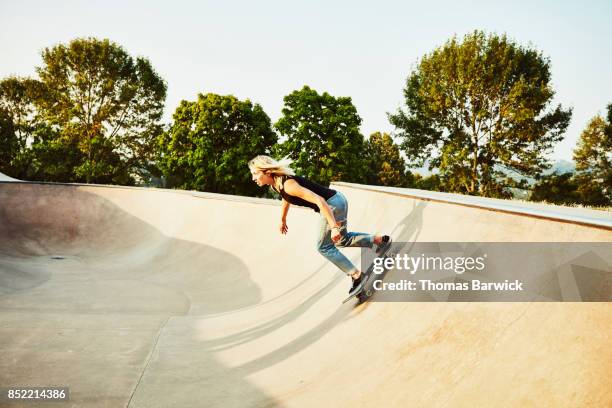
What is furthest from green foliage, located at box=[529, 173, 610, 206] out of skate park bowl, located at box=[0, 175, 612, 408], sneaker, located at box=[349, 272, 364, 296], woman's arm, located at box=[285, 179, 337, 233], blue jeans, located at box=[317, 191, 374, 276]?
woman's arm, located at box=[285, 179, 337, 233]

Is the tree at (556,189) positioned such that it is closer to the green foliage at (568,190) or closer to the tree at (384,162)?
the green foliage at (568,190)

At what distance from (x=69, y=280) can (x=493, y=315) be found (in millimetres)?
8843

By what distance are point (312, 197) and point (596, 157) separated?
3820cm

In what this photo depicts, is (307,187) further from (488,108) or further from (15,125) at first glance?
(15,125)

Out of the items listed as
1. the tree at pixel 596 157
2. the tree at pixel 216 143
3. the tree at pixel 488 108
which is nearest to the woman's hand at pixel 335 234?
the tree at pixel 488 108

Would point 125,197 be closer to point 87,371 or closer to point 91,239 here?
point 91,239

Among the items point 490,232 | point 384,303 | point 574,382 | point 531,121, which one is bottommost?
point 384,303

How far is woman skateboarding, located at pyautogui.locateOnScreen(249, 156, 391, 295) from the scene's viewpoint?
3719 mm

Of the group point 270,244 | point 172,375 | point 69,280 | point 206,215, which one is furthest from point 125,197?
point 172,375

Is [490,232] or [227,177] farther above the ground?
[490,232]

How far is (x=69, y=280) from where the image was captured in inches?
330

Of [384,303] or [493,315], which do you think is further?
[384,303]

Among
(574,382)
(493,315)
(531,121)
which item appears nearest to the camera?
(574,382)

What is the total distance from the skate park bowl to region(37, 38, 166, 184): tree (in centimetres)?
2581
